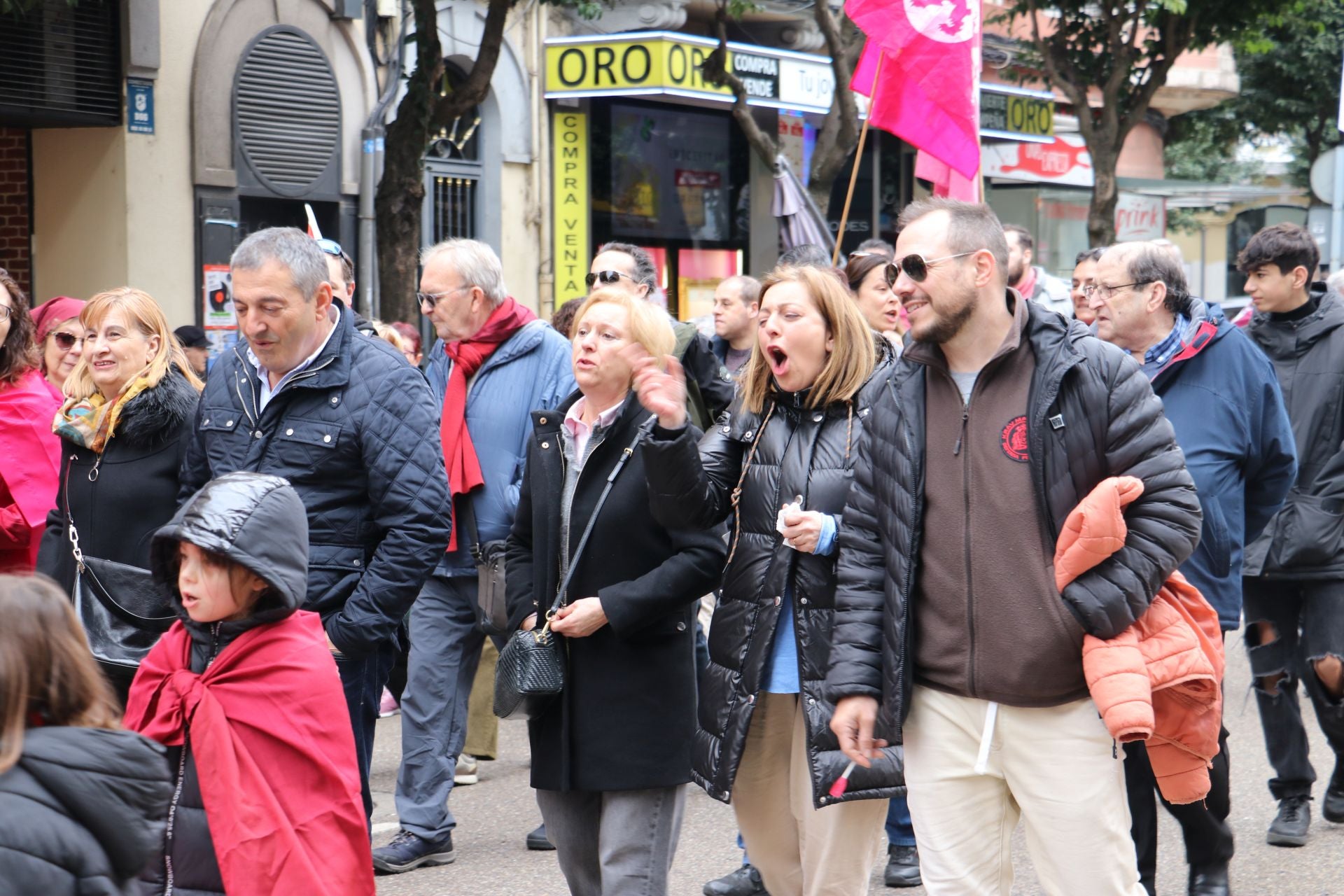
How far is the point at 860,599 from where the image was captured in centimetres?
391

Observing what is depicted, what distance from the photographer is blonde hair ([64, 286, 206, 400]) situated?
5.18m

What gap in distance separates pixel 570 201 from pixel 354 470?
14309mm

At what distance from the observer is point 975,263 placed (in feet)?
12.5

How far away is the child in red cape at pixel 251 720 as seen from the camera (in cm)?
347

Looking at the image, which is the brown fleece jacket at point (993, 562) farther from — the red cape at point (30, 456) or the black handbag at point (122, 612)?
the red cape at point (30, 456)

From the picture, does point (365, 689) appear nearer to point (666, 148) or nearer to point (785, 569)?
point (785, 569)

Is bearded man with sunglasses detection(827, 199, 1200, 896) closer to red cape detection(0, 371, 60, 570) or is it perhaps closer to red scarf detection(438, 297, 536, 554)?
red scarf detection(438, 297, 536, 554)

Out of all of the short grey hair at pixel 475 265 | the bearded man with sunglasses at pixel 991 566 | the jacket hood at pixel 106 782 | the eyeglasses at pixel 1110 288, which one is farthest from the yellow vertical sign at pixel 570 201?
the jacket hood at pixel 106 782

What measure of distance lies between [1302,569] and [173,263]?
396 inches

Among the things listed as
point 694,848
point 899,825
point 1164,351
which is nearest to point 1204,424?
point 1164,351

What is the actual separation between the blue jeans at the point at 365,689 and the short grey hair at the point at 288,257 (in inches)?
40.9

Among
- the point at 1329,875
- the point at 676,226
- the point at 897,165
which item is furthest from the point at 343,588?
the point at 897,165

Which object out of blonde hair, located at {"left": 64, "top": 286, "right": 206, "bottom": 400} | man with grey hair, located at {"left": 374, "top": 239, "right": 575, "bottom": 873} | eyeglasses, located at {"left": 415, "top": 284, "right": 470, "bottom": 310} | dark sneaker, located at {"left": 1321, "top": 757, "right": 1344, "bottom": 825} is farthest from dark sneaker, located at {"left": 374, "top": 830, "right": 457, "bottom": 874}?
dark sneaker, located at {"left": 1321, "top": 757, "right": 1344, "bottom": 825}

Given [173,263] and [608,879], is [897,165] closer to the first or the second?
[173,263]
